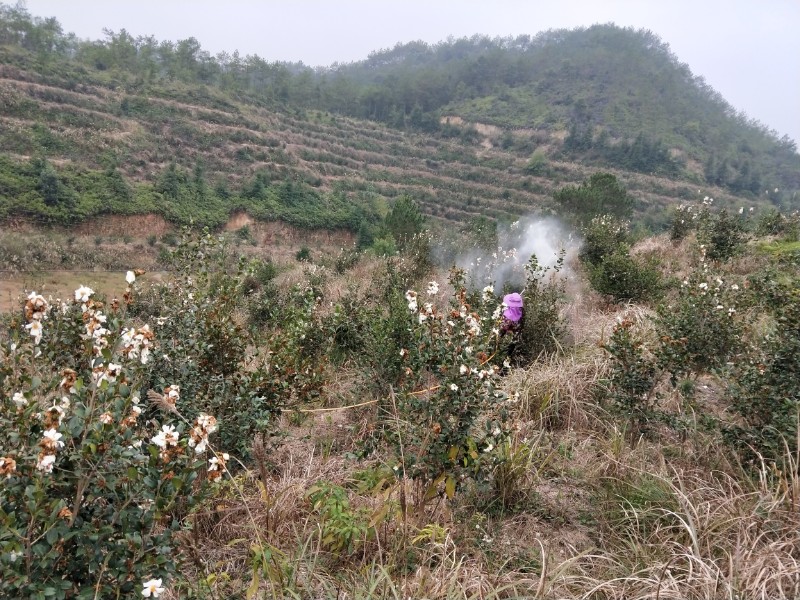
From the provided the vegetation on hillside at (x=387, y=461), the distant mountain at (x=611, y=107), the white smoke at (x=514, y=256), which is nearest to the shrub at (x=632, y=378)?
the vegetation on hillside at (x=387, y=461)

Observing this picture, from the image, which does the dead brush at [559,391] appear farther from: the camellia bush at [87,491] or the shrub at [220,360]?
the camellia bush at [87,491]

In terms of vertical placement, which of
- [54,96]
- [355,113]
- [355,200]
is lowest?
[355,200]

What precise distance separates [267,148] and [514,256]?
126ft

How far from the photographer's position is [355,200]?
3884 cm

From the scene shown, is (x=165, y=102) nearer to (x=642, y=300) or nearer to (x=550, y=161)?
(x=550, y=161)

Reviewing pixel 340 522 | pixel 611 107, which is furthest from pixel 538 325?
pixel 611 107

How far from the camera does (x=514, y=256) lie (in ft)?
26.4

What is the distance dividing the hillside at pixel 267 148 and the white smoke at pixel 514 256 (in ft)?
50.5

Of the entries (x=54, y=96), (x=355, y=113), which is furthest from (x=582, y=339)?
(x=355, y=113)

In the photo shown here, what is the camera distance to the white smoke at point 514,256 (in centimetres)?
823

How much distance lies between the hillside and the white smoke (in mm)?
15399

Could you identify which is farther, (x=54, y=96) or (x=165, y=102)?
(x=165, y=102)

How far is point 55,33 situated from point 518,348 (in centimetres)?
5624

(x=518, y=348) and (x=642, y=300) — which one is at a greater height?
(x=642, y=300)
